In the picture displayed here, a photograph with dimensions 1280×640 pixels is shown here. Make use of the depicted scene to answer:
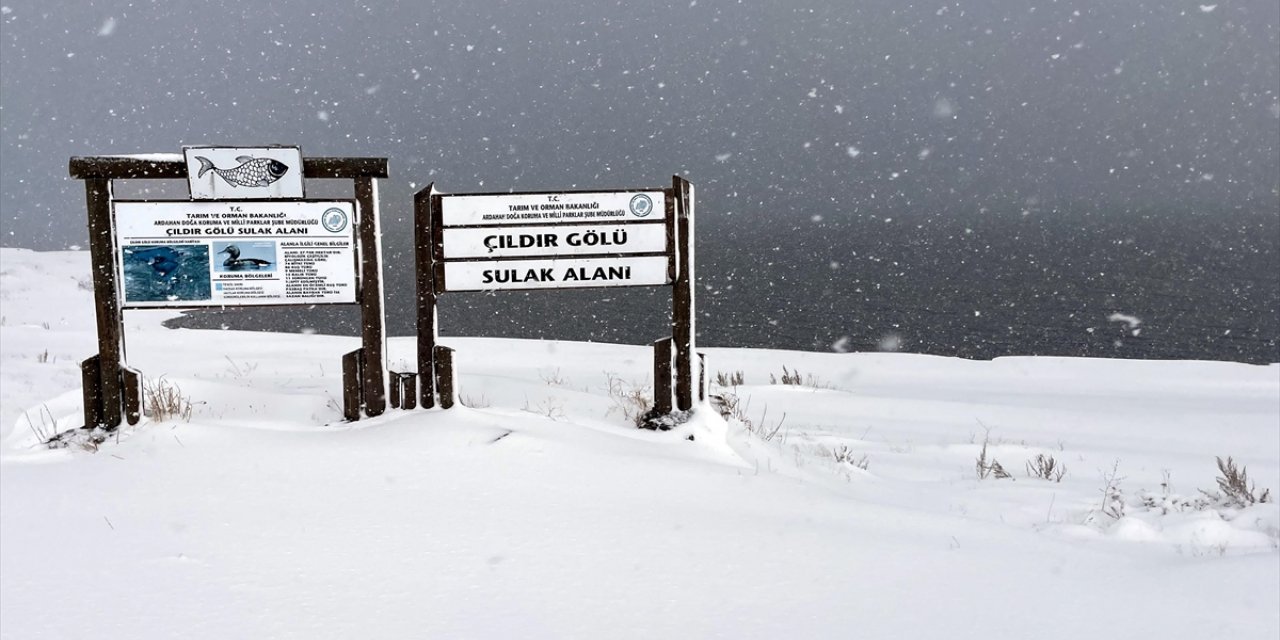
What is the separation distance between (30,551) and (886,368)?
11.0m

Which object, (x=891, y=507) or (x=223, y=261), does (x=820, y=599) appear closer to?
(x=891, y=507)

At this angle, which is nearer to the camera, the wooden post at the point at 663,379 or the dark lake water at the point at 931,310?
the wooden post at the point at 663,379

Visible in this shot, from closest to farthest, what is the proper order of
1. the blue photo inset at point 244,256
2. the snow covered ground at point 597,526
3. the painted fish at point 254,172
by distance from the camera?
the snow covered ground at point 597,526
the painted fish at point 254,172
the blue photo inset at point 244,256

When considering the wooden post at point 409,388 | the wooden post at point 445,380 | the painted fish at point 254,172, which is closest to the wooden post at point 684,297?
the wooden post at point 445,380

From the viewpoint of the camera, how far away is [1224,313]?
53312mm

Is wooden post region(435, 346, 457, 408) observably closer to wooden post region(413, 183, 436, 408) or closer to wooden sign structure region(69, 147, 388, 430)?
wooden post region(413, 183, 436, 408)

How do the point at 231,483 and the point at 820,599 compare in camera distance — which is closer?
the point at 820,599

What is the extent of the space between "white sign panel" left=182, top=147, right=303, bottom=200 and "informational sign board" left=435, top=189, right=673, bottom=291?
1.11 m

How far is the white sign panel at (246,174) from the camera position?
5871 mm

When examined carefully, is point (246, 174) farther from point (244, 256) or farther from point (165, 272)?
point (165, 272)

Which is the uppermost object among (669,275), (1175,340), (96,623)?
(669,275)

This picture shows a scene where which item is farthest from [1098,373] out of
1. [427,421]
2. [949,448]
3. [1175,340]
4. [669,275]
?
[1175,340]

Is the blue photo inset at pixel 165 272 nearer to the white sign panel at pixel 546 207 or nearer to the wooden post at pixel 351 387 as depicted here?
the wooden post at pixel 351 387

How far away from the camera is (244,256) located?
6.07 meters
